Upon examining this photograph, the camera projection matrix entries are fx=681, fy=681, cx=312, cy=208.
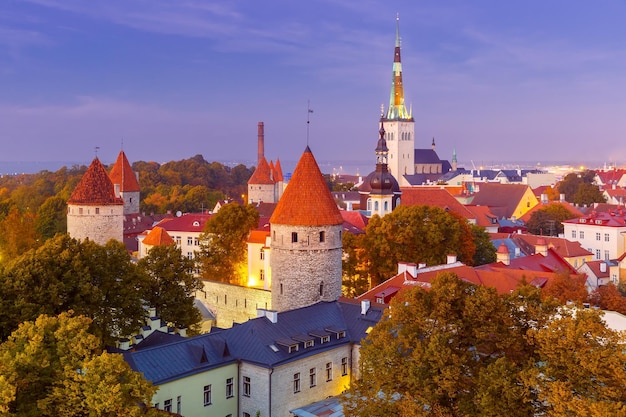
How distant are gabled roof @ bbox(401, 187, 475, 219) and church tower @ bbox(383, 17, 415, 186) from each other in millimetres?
58066

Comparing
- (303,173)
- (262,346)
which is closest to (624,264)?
(303,173)

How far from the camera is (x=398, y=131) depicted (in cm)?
11844

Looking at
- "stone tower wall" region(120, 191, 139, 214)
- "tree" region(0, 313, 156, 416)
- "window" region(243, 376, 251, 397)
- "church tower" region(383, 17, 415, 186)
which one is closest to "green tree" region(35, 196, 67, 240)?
"stone tower wall" region(120, 191, 139, 214)

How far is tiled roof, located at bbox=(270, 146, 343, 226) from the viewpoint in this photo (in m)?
29.6

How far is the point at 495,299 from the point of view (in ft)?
55.2

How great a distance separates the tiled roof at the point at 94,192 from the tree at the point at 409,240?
15966 millimetres

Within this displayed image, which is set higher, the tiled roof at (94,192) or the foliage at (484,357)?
the tiled roof at (94,192)

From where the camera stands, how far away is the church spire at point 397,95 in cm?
11519

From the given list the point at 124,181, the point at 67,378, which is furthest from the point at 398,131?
the point at 67,378

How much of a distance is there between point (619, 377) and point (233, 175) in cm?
11585

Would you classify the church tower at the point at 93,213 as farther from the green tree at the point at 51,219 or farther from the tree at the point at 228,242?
the green tree at the point at 51,219

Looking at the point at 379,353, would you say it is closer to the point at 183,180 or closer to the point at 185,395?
the point at 185,395

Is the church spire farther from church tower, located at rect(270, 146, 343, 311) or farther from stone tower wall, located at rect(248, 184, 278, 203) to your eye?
church tower, located at rect(270, 146, 343, 311)

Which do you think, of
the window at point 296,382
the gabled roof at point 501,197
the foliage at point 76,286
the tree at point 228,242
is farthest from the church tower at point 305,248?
the gabled roof at point 501,197
